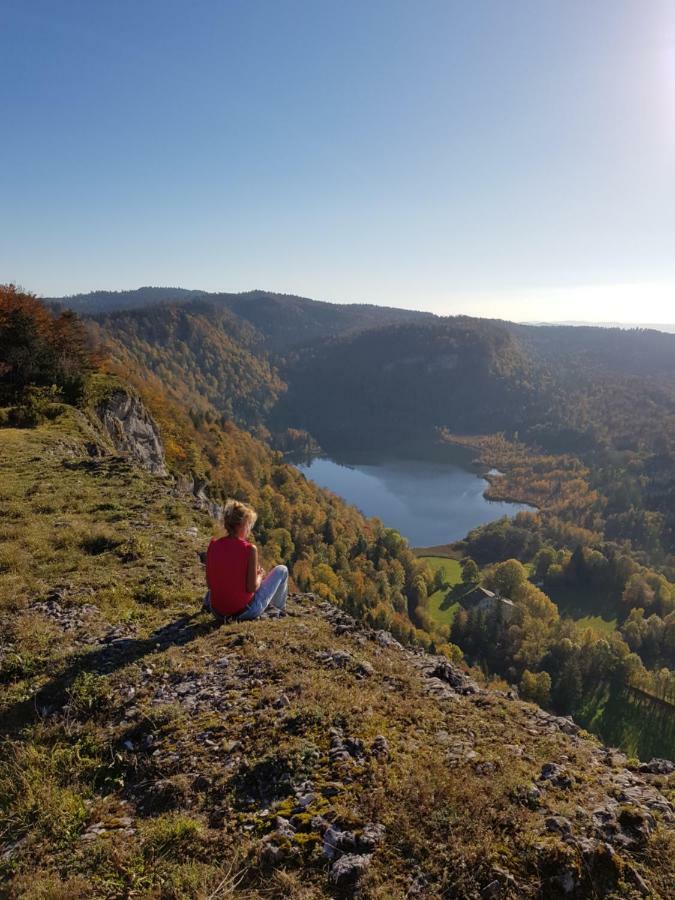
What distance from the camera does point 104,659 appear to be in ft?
22.0

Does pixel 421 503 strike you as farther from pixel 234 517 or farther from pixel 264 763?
pixel 264 763

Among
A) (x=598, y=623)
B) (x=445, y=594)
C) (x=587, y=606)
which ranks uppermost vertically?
(x=445, y=594)

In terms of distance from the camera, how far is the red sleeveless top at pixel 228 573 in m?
7.76

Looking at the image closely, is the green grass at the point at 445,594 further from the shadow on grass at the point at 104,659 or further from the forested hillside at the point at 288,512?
the shadow on grass at the point at 104,659

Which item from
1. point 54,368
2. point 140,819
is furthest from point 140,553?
point 54,368

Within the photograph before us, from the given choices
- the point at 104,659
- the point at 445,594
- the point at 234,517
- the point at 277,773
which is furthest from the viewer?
the point at 445,594

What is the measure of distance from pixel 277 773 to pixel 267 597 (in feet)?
13.8

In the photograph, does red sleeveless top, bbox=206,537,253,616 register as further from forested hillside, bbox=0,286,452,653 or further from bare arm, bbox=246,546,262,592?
forested hillside, bbox=0,286,452,653

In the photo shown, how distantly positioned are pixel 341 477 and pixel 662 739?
139 metres

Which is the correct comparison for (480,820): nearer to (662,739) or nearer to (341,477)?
(662,739)

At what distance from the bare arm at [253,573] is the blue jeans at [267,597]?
322 mm

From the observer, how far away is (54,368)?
103 feet

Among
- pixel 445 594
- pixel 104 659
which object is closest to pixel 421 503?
pixel 445 594

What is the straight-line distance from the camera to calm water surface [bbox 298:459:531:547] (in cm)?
14375
